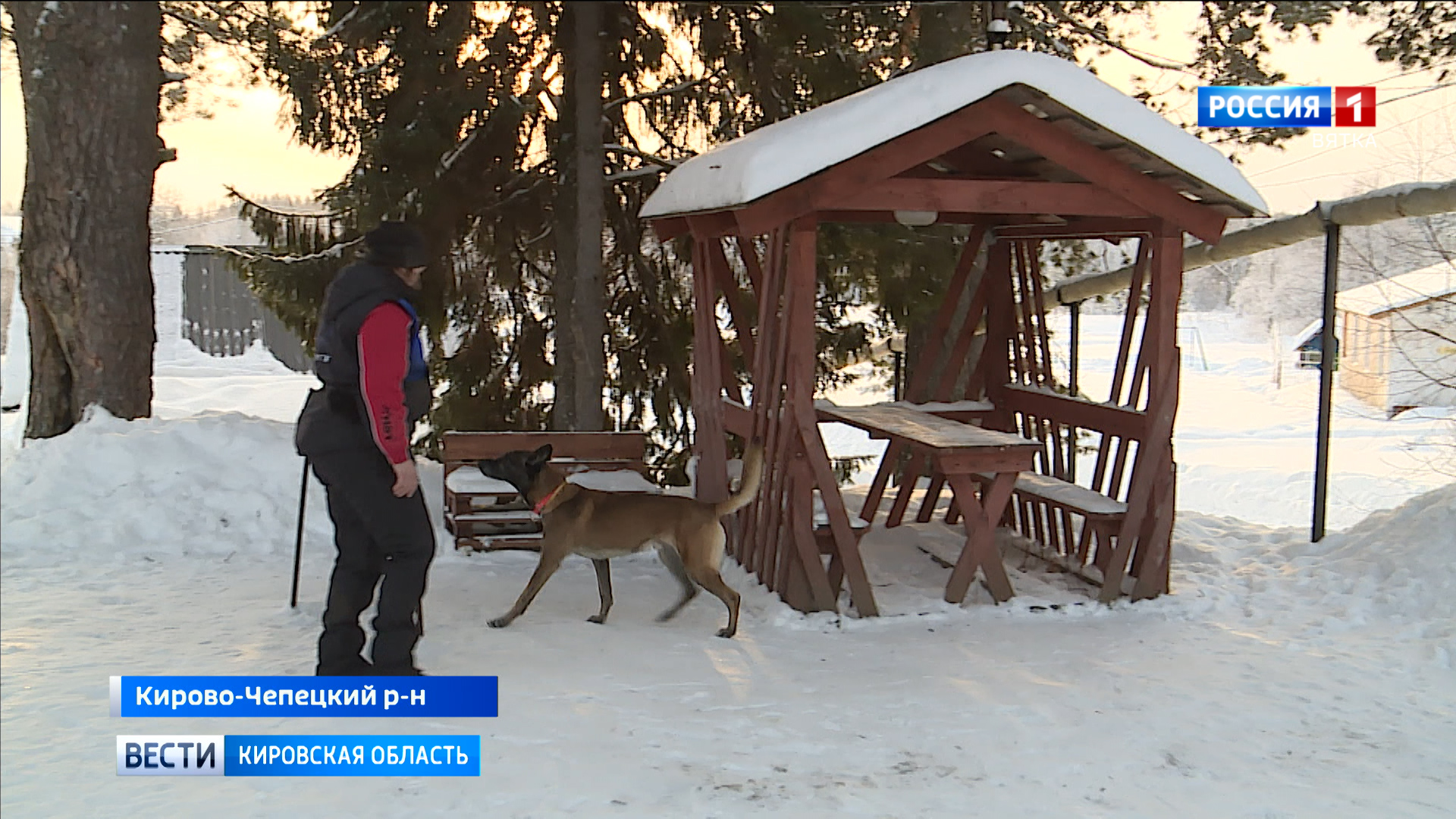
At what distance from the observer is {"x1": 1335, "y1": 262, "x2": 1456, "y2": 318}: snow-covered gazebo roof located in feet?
25.7

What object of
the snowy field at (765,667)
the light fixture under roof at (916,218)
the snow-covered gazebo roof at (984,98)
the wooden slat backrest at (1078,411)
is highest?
the snow-covered gazebo roof at (984,98)

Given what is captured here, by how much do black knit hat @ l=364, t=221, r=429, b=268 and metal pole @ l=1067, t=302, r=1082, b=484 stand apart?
490cm

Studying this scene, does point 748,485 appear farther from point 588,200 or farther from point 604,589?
point 588,200

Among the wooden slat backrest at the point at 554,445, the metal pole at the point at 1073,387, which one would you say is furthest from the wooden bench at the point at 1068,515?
the wooden slat backrest at the point at 554,445

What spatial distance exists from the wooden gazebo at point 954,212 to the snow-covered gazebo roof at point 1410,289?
84.4 inches

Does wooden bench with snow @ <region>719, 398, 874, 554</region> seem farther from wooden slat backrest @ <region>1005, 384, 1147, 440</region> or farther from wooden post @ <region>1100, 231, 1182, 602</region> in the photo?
wooden slat backrest @ <region>1005, 384, 1147, 440</region>

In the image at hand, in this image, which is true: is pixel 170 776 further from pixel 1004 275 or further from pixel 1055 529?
pixel 1004 275

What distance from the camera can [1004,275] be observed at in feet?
27.6

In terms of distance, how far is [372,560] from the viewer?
475cm

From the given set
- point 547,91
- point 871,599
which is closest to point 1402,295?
point 871,599

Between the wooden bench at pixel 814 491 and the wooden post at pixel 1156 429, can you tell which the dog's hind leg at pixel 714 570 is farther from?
the wooden post at pixel 1156 429

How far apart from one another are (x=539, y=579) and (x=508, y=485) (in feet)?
5.87

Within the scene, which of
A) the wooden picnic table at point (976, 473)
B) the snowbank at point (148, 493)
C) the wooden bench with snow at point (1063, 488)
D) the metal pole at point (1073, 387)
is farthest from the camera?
the metal pole at point (1073, 387)

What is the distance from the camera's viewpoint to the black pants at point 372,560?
4566mm
